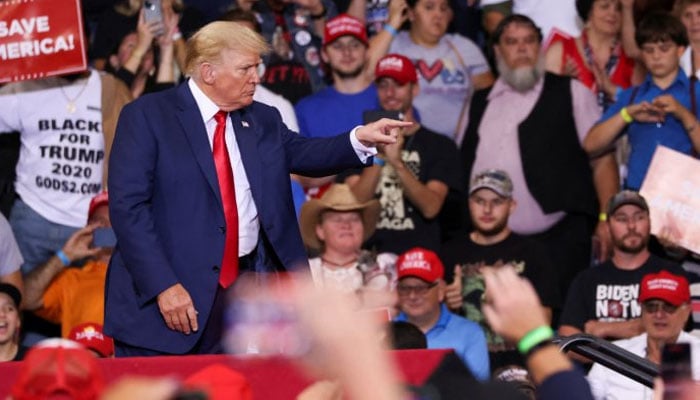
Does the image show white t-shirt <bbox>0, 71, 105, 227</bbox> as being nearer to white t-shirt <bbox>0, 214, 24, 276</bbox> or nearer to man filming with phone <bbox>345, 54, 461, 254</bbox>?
white t-shirt <bbox>0, 214, 24, 276</bbox>

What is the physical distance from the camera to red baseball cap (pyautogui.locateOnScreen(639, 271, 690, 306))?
7871mm

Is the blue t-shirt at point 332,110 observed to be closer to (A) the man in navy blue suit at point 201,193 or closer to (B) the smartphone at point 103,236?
(B) the smartphone at point 103,236

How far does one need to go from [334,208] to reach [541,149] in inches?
54.4

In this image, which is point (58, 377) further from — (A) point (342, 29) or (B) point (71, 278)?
(A) point (342, 29)

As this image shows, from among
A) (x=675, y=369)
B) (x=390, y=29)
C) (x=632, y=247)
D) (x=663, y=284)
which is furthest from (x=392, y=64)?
(x=675, y=369)

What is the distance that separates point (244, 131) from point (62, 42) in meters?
2.99

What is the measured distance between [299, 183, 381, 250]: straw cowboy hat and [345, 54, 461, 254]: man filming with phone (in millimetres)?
130

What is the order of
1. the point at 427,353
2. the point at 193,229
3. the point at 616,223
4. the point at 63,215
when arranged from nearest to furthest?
the point at 427,353, the point at 193,229, the point at 616,223, the point at 63,215

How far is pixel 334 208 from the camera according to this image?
348 inches

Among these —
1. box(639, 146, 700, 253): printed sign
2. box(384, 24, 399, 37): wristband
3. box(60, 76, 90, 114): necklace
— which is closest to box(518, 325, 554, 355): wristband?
box(639, 146, 700, 253): printed sign

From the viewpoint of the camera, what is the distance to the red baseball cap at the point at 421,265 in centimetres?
840

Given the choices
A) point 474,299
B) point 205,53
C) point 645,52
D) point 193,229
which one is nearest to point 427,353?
point 193,229

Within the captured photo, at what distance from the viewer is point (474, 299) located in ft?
28.5

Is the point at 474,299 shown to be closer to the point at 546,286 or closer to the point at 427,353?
the point at 546,286
